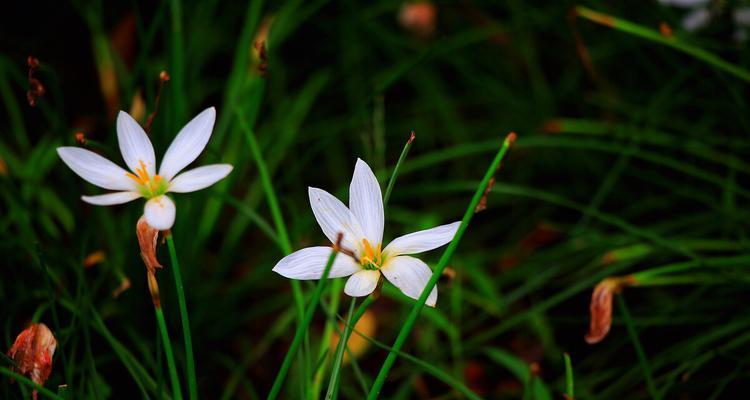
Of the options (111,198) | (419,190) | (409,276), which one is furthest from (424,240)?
(419,190)

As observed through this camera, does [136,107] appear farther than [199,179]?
Yes

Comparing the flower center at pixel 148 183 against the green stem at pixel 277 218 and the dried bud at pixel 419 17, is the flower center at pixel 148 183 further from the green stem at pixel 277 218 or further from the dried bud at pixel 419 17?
the dried bud at pixel 419 17

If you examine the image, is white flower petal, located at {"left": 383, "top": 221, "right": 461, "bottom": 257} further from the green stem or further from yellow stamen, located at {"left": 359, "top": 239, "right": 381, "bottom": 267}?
the green stem

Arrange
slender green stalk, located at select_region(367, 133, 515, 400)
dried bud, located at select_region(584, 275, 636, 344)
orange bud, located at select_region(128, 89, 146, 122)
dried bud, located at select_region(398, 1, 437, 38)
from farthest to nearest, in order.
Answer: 1. dried bud, located at select_region(398, 1, 437, 38)
2. orange bud, located at select_region(128, 89, 146, 122)
3. dried bud, located at select_region(584, 275, 636, 344)
4. slender green stalk, located at select_region(367, 133, 515, 400)

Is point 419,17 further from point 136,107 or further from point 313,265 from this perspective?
point 313,265

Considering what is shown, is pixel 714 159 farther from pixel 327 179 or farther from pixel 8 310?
pixel 8 310

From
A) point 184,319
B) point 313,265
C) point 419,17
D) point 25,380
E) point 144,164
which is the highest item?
point 419,17

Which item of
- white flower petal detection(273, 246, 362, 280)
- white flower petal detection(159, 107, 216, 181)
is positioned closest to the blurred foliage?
white flower petal detection(159, 107, 216, 181)
